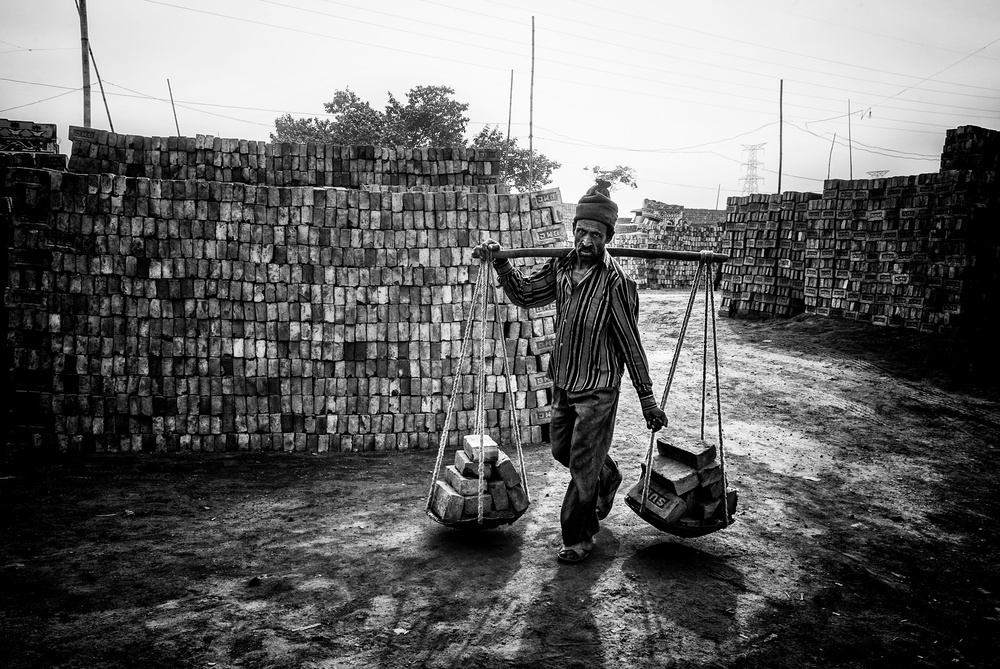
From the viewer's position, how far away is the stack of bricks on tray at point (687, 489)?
406 centimetres

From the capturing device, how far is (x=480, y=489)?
416 centimetres

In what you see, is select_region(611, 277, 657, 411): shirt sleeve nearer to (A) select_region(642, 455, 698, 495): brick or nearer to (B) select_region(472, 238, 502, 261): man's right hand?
(A) select_region(642, 455, 698, 495): brick

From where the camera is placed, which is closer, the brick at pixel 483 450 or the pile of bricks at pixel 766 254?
the brick at pixel 483 450

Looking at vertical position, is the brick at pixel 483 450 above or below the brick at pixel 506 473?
above

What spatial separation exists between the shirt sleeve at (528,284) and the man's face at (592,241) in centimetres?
34

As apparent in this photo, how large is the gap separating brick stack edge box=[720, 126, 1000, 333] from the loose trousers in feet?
34.2

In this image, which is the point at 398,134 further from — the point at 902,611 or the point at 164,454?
the point at 902,611

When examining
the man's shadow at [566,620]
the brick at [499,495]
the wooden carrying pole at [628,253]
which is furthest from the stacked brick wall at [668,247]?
the man's shadow at [566,620]

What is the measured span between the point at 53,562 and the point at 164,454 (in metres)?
2.71

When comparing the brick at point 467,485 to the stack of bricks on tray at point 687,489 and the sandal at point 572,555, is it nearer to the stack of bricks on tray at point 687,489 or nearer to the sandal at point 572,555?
the sandal at point 572,555

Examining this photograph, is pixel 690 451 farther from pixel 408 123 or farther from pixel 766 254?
pixel 408 123

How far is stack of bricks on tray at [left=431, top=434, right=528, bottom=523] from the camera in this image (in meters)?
4.19

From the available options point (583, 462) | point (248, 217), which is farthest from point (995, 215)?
point (248, 217)

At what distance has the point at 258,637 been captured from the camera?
3.17m
